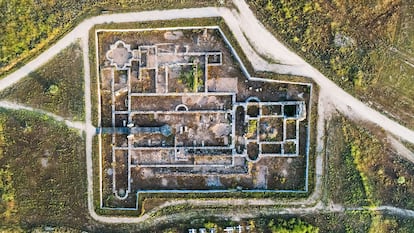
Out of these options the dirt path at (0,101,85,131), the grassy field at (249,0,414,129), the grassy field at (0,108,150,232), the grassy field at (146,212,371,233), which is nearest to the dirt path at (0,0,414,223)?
the dirt path at (0,101,85,131)

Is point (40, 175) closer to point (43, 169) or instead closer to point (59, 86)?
point (43, 169)

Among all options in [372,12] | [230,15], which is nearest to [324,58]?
[372,12]

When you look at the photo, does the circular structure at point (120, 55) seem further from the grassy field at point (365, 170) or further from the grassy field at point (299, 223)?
the grassy field at point (365, 170)

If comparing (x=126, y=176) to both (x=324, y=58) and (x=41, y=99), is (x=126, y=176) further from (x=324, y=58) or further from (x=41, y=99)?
(x=324, y=58)

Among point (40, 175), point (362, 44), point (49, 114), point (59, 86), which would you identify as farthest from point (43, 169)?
point (362, 44)

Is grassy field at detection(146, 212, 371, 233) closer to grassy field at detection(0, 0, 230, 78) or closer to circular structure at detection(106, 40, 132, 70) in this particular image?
circular structure at detection(106, 40, 132, 70)
